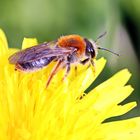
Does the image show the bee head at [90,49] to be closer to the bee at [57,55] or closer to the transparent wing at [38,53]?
the bee at [57,55]

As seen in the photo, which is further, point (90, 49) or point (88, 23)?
point (88, 23)

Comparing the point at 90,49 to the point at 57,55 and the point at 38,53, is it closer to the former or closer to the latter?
the point at 57,55

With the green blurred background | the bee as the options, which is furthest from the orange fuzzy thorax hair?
the green blurred background

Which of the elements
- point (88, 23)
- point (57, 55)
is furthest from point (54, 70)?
point (88, 23)

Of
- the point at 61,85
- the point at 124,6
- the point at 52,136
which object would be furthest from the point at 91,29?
the point at 52,136

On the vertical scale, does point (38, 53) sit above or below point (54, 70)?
above

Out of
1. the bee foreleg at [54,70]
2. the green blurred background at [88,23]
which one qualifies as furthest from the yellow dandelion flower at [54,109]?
the green blurred background at [88,23]

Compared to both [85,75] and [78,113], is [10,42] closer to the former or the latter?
[85,75]
